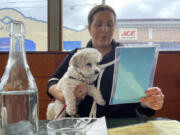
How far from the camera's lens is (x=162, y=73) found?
5.71 ft

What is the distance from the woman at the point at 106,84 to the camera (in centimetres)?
82

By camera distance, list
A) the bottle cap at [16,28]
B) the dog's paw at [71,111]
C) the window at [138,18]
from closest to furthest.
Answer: the bottle cap at [16,28] → the dog's paw at [71,111] → the window at [138,18]

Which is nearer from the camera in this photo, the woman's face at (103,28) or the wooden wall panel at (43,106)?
the woman's face at (103,28)

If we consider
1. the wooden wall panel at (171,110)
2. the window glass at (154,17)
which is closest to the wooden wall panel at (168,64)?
the window glass at (154,17)

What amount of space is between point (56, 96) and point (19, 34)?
1.91 ft

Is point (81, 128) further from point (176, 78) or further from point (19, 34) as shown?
point (176, 78)

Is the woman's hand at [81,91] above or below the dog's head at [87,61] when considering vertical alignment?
below

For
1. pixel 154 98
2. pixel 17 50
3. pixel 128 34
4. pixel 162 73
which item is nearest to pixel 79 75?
pixel 154 98

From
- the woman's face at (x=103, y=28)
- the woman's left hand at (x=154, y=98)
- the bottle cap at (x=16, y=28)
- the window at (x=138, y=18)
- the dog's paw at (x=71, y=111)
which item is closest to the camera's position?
the bottle cap at (x=16, y=28)

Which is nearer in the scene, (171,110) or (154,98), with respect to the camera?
(154,98)

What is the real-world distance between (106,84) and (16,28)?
1.93 ft

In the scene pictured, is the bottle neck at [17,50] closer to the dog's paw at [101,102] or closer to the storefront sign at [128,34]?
the dog's paw at [101,102]

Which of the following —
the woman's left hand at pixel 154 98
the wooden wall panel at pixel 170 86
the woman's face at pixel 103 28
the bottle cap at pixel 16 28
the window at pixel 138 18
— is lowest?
the wooden wall panel at pixel 170 86

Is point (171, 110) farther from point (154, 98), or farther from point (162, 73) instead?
point (154, 98)
